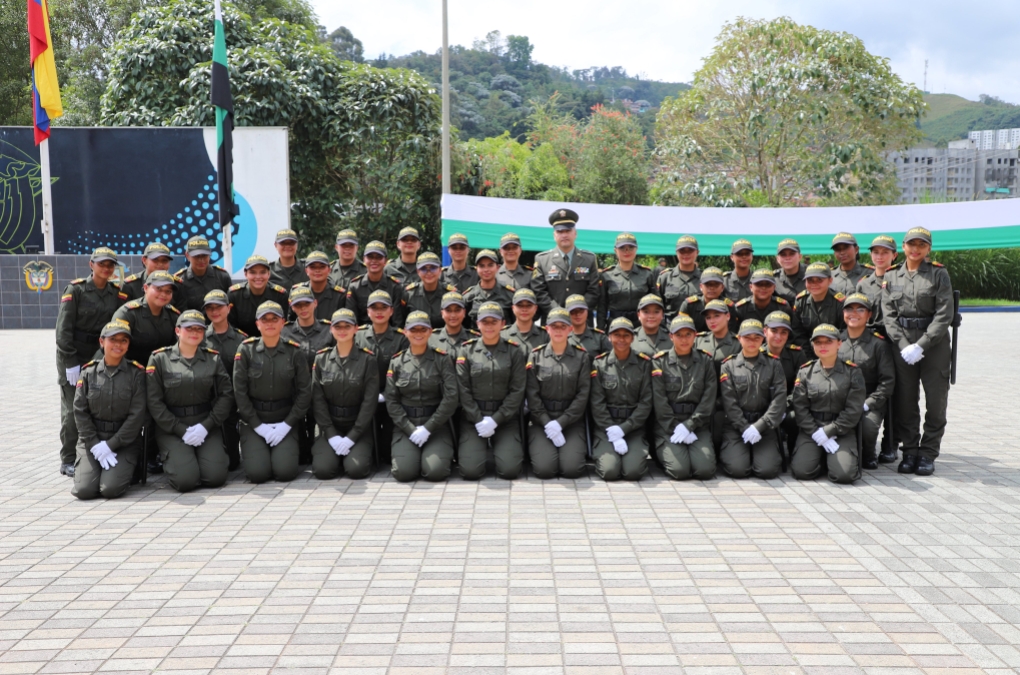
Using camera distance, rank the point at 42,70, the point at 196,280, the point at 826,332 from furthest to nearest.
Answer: the point at 42,70 < the point at 196,280 < the point at 826,332

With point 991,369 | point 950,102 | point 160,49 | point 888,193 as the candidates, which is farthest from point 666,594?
point 950,102

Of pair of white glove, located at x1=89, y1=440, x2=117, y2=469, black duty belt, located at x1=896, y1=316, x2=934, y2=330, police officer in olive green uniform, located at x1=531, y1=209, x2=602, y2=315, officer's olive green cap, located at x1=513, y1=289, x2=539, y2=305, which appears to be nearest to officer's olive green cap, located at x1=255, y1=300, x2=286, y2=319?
pair of white glove, located at x1=89, y1=440, x2=117, y2=469

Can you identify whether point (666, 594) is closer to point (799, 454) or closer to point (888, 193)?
point (799, 454)

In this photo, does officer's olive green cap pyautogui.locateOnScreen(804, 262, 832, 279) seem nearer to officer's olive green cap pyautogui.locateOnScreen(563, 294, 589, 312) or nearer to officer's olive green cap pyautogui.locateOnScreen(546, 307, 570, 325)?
officer's olive green cap pyautogui.locateOnScreen(563, 294, 589, 312)

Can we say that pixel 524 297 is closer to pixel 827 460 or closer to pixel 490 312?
pixel 490 312

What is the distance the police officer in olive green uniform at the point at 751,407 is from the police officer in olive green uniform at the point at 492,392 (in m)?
1.68

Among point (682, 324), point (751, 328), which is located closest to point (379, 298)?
point (682, 324)

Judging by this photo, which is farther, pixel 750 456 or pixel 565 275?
pixel 565 275

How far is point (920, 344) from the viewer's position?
6941 millimetres

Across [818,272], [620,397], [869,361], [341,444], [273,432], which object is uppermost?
[818,272]

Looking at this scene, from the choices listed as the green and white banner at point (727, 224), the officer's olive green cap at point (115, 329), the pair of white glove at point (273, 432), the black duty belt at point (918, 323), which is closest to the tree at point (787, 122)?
the green and white banner at point (727, 224)

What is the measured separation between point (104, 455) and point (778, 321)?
17.6 ft

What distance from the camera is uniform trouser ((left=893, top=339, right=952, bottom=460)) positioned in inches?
276

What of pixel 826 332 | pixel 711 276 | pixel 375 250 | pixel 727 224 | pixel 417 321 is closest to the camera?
pixel 826 332
